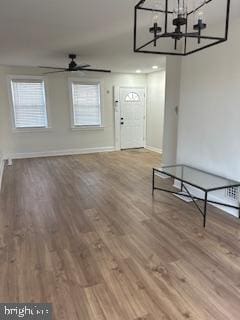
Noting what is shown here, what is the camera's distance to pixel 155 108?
7746 mm

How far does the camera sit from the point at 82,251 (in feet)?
8.27

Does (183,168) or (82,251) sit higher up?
(183,168)

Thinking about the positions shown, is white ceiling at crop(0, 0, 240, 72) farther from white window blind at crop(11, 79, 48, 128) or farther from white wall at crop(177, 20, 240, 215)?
white window blind at crop(11, 79, 48, 128)

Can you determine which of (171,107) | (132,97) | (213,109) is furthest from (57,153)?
(213,109)

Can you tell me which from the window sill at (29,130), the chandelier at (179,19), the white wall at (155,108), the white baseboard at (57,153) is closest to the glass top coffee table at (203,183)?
the chandelier at (179,19)

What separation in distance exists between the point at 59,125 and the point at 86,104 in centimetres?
106

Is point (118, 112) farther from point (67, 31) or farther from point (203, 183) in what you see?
point (203, 183)

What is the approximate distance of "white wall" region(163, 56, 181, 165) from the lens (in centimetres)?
467

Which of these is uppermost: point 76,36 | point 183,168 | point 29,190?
point 76,36

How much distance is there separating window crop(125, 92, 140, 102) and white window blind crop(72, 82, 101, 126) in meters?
1.00

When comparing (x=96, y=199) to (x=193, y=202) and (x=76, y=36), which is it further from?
(x=76, y=36)

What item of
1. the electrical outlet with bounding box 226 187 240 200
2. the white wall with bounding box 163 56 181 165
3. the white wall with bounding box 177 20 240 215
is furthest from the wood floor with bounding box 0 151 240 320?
the white wall with bounding box 163 56 181 165

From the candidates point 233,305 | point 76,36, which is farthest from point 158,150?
point 233,305

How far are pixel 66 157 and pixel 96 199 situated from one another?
3526 millimetres
